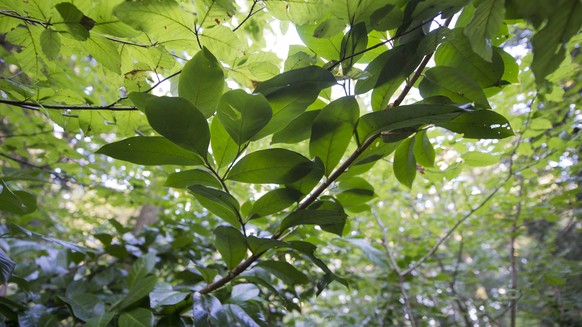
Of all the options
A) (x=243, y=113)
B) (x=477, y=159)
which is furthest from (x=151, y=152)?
(x=477, y=159)

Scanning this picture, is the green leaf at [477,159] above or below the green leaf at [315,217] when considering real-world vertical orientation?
above

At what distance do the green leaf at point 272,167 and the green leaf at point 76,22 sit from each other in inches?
17.0

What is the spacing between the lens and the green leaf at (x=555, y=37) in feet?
1.30

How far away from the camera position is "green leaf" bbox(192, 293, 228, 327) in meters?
0.80

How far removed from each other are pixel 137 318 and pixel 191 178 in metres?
0.55

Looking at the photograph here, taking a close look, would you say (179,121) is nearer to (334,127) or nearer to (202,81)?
(202,81)

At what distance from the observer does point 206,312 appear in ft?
2.70

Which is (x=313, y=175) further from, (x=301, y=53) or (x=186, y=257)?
(x=186, y=257)

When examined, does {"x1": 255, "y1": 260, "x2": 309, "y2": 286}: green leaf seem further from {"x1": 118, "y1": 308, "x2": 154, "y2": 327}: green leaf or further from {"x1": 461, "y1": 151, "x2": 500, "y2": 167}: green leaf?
{"x1": 461, "y1": 151, "x2": 500, "y2": 167}: green leaf

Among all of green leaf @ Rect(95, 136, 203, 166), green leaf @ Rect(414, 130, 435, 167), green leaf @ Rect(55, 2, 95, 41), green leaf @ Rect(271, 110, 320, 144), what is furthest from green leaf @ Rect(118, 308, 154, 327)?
green leaf @ Rect(414, 130, 435, 167)

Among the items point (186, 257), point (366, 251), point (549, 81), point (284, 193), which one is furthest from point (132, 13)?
point (549, 81)

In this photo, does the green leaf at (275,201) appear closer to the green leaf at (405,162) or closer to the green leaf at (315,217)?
the green leaf at (315,217)

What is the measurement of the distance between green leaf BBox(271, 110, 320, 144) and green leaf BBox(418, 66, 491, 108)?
254 mm

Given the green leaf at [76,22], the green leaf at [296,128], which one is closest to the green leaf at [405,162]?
the green leaf at [296,128]
